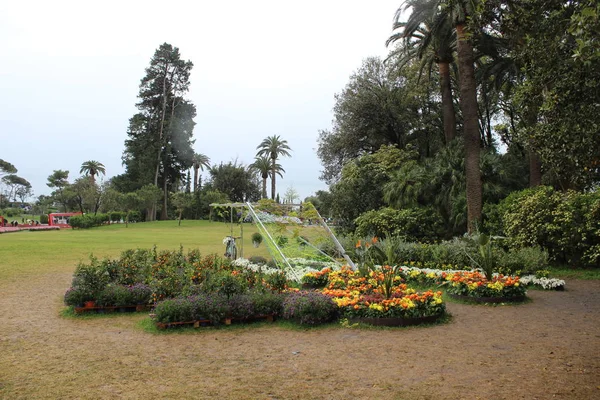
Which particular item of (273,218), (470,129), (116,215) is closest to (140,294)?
(273,218)

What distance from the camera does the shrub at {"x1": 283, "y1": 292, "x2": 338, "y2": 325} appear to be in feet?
24.1

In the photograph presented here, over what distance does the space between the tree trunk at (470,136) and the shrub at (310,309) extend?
10.8m

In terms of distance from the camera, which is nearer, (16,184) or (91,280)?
(91,280)

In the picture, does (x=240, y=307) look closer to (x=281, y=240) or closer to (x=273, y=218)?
(x=281, y=240)

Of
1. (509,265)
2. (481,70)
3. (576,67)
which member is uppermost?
(481,70)

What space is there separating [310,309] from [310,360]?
169cm

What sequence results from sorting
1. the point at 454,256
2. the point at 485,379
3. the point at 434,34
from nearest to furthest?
the point at 485,379
the point at 454,256
the point at 434,34

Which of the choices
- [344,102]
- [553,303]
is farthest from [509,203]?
[344,102]

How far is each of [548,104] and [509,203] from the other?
9.04m

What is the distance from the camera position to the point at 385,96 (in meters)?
29.3

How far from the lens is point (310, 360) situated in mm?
5656

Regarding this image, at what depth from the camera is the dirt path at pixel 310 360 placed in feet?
15.1

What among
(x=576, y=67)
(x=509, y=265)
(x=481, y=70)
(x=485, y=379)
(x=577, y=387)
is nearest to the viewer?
(x=577, y=387)

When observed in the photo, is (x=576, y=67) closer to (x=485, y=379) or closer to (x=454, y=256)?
(x=485, y=379)
